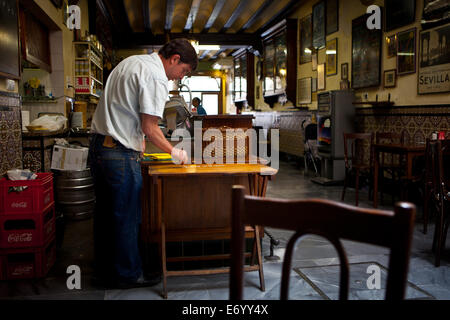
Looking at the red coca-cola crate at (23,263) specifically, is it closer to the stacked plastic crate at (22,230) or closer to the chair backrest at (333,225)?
the stacked plastic crate at (22,230)

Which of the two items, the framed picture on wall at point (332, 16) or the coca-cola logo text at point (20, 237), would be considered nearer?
the coca-cola logo text at point (20, 237)

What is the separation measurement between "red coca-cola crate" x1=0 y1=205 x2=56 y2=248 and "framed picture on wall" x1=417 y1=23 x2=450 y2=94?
4.92 metres

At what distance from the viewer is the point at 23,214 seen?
300 centimetres

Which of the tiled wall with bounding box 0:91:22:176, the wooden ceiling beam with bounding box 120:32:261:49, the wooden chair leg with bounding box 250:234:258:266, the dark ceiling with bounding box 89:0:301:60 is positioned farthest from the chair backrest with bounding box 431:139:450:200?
the wooden ceiling beam with bounding box 120:32:261:49

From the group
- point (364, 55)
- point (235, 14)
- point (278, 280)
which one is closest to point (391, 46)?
point (364, 55)

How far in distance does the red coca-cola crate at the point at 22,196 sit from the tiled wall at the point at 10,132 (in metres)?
0.68

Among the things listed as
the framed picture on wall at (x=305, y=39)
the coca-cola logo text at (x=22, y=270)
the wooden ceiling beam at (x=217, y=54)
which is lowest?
the coca-cola logo text at (x=22, y=270)

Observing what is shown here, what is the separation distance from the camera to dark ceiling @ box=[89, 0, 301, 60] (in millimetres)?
9922

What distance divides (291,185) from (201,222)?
161 inches

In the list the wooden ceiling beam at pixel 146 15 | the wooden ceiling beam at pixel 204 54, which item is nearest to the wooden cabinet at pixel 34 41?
the wooden ceiling beam at pixel 146 15

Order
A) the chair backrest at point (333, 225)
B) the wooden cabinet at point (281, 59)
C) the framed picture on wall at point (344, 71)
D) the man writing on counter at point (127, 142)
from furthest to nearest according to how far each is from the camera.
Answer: the wooden cabinet at point (281, 59)
the framed picture on wall at point (344, 71)
the man writing on counter at point (127, 142)
the chair backrest at point (333, 225)

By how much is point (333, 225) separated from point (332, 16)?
7.93 m

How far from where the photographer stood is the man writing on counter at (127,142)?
8.63 feet
